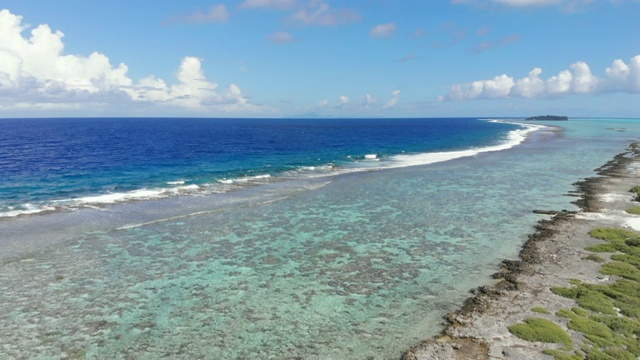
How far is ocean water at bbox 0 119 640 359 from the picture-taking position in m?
16.5

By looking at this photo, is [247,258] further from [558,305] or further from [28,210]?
[28,210]

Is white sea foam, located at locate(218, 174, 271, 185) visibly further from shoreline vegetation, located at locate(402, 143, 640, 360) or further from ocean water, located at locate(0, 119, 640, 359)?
shoreline vegetation, located at locate(402, 143, 640, 360)

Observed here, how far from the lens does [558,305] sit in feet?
60.7

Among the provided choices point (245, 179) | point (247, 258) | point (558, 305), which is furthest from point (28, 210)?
point (558, 305)

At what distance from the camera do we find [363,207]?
37.8 m

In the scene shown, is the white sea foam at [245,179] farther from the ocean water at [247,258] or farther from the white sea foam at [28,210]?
the white sea foam at [28,210]

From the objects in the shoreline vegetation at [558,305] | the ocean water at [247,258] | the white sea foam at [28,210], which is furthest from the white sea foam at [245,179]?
the shoreline vegetation at [558,305]

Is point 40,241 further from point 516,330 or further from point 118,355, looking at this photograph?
point 516,330

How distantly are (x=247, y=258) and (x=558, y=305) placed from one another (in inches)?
640

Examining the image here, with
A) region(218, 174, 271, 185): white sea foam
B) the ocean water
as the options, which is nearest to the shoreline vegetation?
the ocean water

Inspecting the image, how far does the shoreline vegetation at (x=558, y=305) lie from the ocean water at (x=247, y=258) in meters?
1.08

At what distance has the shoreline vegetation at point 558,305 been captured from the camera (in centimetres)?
1526

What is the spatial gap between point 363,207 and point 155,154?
178 ft

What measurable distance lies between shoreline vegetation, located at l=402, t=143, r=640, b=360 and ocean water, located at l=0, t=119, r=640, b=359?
1.08 meters
